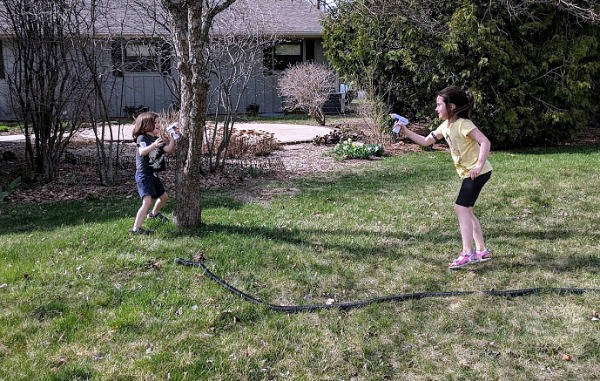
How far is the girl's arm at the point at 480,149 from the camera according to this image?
13.6 feet

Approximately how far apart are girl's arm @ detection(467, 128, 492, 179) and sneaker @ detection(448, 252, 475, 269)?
671 millimetres

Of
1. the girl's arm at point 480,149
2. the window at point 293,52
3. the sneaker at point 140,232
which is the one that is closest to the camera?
the girl's arm at point 480,149

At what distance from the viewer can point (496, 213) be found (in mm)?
6172

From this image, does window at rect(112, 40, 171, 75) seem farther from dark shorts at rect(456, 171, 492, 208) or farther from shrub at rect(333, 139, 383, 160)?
dark shorts at rect(456, 171, 492, 208)

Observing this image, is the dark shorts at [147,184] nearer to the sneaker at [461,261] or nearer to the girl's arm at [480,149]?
the sneaker at [461,261]

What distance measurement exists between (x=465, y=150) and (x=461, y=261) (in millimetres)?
891

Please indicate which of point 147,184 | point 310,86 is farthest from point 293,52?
point 147,184

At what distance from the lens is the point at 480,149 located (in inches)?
168

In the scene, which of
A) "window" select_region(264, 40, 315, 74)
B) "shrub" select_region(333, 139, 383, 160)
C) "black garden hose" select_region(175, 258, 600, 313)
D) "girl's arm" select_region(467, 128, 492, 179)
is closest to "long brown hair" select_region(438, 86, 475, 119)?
"girl's arm" select_region(467, 128, 492, 179)

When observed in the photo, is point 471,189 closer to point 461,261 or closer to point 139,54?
point 461,261

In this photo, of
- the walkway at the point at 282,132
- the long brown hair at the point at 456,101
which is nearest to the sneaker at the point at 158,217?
the long brown hair at the point at 456,101

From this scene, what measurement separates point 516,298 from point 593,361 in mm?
873

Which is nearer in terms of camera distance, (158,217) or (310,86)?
(158,217)

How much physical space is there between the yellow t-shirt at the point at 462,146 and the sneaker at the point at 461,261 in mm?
647
